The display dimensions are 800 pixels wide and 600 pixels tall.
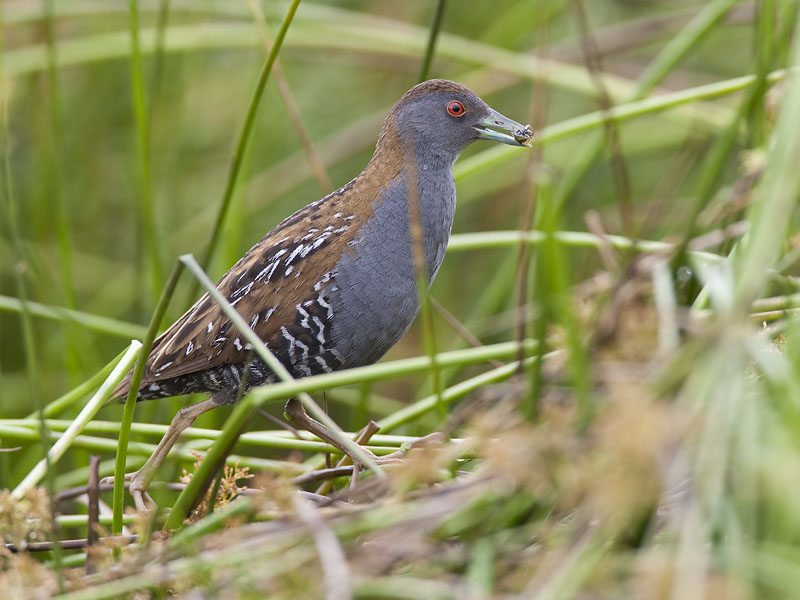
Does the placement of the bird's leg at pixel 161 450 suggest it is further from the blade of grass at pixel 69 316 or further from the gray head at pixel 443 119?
the gray head at pixel 443 119

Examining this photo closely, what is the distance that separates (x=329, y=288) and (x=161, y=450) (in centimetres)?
65

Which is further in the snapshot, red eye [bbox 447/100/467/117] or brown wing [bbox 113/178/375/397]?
red eye [bbox 447/100/467/117]

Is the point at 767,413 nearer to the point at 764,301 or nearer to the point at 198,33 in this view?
the point at 764,301

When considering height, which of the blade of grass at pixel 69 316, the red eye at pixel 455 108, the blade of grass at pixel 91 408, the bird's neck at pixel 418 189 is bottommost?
the blade of grass at pixel 91 408

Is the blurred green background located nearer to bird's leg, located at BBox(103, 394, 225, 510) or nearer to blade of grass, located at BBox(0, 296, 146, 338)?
blade of grass, located at BBox(0, 296, 146, 338)

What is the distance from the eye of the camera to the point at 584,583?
52.5 inches

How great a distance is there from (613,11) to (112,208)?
273 centimetres

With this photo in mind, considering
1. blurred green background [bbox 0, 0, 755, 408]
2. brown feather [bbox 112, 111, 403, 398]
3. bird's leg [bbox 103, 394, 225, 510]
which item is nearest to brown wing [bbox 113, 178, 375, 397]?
brown feather [bbox 112, 111, 403, 398]

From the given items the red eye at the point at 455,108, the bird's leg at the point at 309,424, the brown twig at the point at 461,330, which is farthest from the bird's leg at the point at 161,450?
the red eye at the point at 455,108

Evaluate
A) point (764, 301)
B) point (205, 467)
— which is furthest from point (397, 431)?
point (205, 467)

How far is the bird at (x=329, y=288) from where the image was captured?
9.21 feet

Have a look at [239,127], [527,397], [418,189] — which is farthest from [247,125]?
[239,127]

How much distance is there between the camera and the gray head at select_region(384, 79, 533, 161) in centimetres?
305

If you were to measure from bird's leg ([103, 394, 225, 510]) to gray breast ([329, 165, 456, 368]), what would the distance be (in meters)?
0.43
